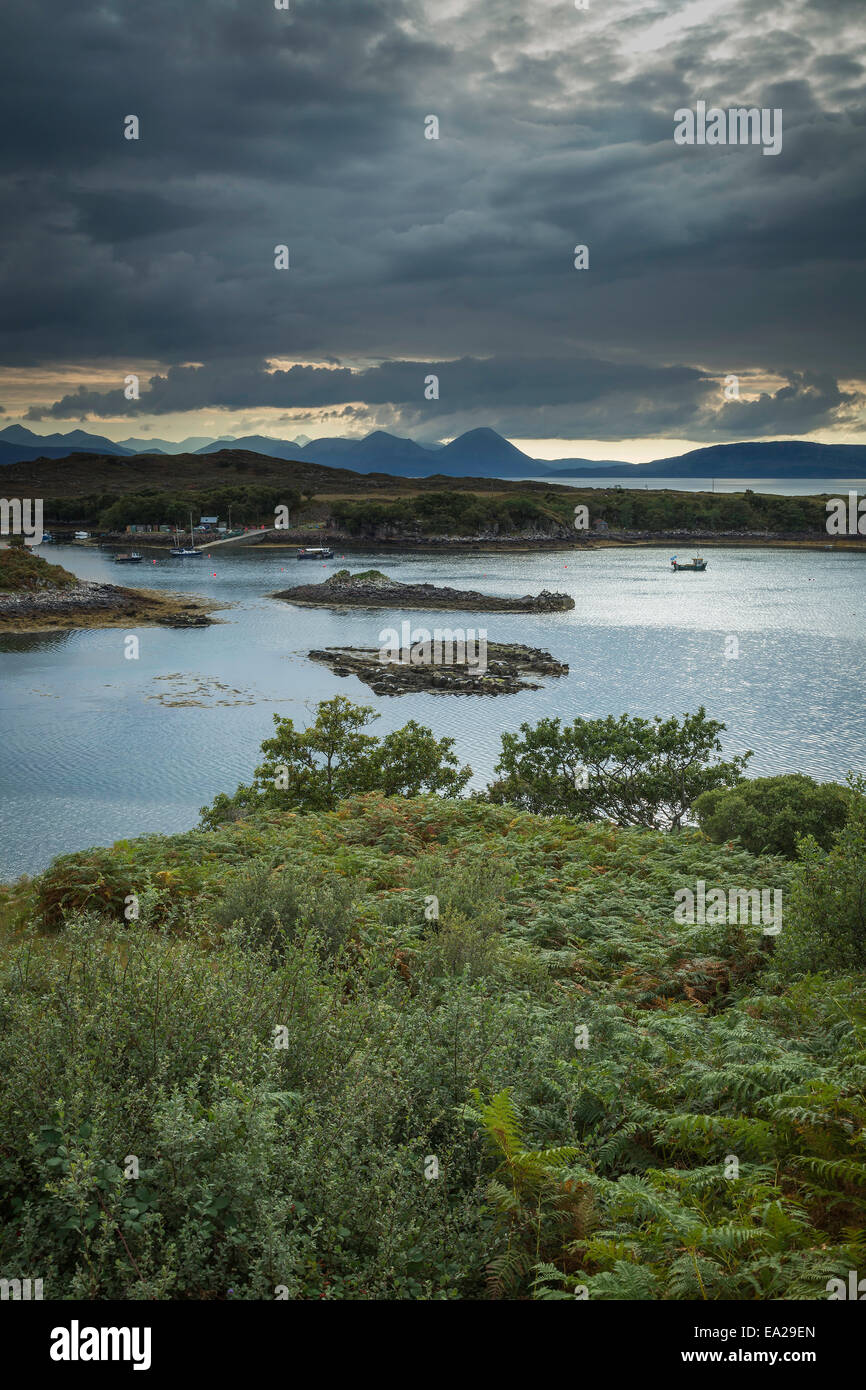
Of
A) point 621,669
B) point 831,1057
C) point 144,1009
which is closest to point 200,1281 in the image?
point 144,1009

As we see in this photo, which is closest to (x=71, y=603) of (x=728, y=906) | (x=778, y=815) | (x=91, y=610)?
(x=91, y=610)

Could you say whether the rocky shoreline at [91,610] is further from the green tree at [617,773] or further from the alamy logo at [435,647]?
the green tree at [617,773]

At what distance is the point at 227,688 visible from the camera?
1800 inches

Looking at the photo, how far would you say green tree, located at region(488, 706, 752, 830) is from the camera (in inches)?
872

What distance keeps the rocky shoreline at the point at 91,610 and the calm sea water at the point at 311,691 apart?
129 inches

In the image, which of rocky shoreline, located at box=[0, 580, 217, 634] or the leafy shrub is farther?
rocky shoreline, located at box=[0, 580, 217, 634]

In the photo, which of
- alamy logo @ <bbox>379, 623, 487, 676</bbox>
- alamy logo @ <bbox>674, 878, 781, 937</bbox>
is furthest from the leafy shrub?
alamy logo @ <bbox>379, 623, 487, 676</bbox>

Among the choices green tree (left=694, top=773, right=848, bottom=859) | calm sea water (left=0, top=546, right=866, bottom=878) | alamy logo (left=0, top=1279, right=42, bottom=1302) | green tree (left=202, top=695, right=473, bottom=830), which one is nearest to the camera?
alamy logo (left=0, top=1279, right=42, bottom=1302)

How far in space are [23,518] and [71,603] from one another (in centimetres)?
10299

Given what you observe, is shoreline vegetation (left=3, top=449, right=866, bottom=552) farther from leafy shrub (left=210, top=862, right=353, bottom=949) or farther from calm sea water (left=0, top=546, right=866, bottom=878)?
leafy shrub (left=210, top=862, right=353, bottom=949)

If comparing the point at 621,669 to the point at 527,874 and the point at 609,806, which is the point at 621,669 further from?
the point at 527,874
